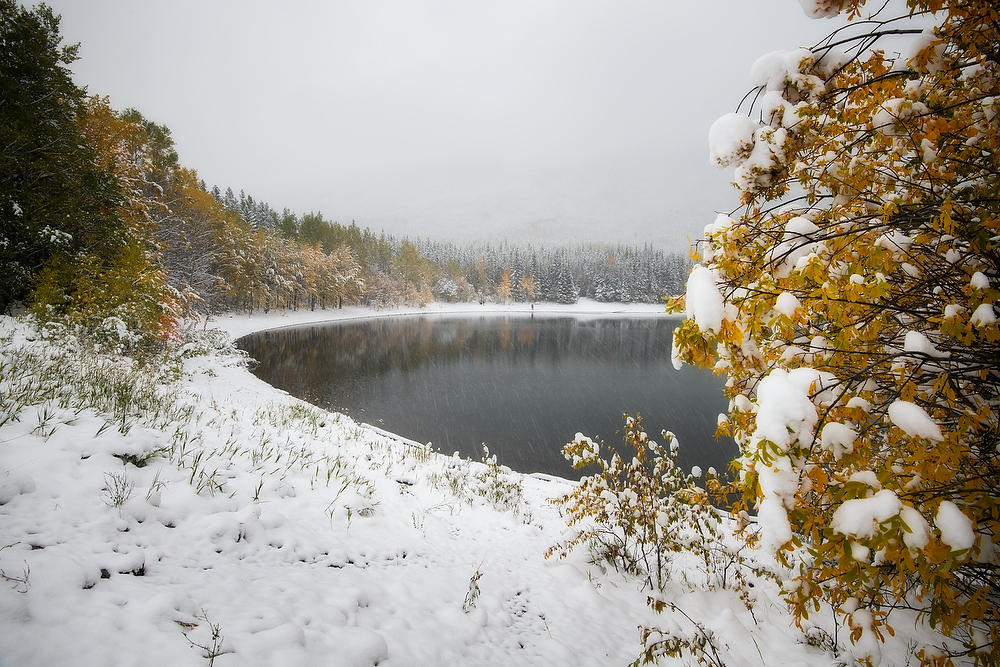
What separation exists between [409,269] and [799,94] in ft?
265

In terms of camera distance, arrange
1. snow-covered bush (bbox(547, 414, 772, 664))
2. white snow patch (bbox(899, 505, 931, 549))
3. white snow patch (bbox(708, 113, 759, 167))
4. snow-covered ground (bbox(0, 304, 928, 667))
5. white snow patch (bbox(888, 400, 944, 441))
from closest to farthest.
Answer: white snow patch (bbox(899, 505, 931, 549)), white snow patch (bbox(888, 400, 944, 441)), snow-covered ground (bbox(0, 304, 928, 667)), white snow patch (bbox(708, 113, 759, 167)), snow-covered bush (bbox(547, 414, 772, 664))

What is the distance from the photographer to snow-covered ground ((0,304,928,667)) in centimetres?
209

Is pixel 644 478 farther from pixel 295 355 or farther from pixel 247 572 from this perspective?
pixel 295 355

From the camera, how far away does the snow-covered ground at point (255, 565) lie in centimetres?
209

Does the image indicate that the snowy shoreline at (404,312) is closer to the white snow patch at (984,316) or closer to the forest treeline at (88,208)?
the forest treeline at (88,208)

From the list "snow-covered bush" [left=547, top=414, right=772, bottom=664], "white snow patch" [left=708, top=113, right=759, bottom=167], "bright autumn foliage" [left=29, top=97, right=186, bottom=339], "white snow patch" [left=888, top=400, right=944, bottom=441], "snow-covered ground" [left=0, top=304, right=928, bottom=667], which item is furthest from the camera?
"bright autumn foliage" [left=29, top=97, right=186, bottom=339]

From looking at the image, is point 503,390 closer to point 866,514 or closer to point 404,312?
point 866,514

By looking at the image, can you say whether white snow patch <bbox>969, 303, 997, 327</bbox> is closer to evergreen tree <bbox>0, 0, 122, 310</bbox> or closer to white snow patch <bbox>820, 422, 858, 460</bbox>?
white snow patch <bbox>820, 422, 858, 460</bbox>

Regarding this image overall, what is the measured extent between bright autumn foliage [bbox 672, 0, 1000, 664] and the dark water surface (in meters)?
9.80

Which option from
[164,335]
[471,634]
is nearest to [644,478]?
[471,634]

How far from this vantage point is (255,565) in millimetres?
3062

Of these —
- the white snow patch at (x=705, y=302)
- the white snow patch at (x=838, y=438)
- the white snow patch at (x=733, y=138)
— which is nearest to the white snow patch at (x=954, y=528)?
the white snow patch at (x=838, y=438)

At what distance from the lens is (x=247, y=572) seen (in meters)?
2.93

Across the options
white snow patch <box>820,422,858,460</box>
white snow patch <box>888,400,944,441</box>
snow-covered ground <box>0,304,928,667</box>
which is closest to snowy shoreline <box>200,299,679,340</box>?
snow-covered ground <box>0,304,928,667</box>
